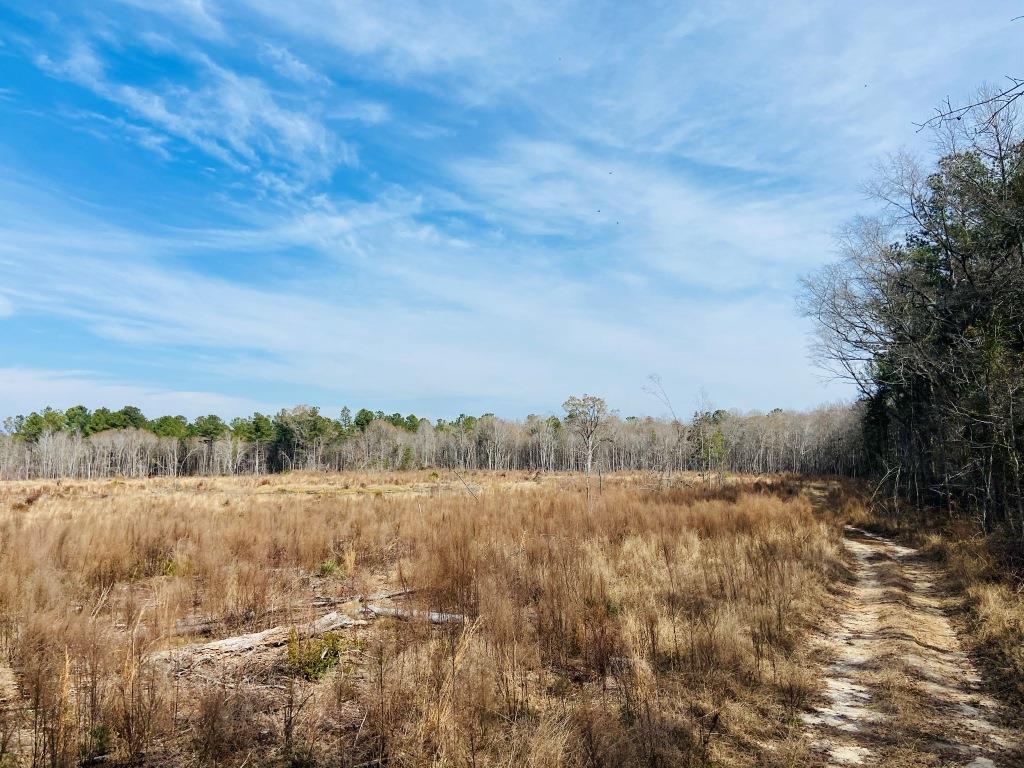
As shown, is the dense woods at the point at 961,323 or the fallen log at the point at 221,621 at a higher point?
the dense woods at the point at 961,323

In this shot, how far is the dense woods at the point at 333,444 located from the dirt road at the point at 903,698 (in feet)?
206

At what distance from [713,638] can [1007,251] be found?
1172 cm

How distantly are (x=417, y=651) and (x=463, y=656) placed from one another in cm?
49

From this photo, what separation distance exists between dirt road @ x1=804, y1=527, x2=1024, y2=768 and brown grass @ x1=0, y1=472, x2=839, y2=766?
337 mm

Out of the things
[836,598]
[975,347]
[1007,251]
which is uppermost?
[1007,251]

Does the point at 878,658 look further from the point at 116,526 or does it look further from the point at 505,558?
the point at 116,526

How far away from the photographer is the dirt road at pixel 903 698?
3.71m

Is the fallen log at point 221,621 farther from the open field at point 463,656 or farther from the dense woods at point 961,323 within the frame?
the dense woods at point 961,323

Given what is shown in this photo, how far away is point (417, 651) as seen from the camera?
14.8 feet

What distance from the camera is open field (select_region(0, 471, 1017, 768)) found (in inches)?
128

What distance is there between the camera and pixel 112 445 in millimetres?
76625

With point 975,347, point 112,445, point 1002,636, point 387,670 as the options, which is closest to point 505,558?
point 387,670

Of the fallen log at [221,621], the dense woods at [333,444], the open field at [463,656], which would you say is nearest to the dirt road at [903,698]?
the open field at [463,656]

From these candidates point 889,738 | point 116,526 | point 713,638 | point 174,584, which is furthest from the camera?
point 116,526
